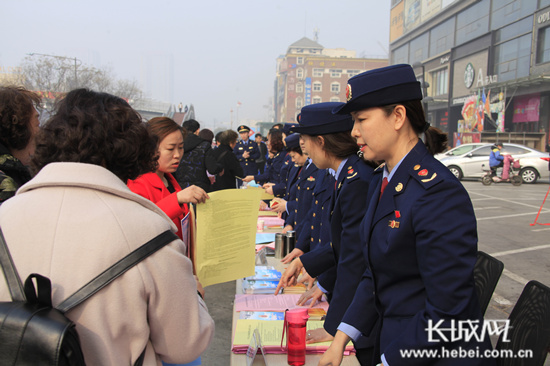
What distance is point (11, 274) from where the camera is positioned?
1.04 meters

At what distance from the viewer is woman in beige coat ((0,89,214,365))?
107 cm

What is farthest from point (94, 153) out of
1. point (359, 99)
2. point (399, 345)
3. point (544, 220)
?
point (544, 220)

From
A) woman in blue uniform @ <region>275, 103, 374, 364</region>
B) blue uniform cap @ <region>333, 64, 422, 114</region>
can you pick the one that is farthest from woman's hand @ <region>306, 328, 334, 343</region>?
blue uniform cap @ <region>333, 64, 422, 114</region>

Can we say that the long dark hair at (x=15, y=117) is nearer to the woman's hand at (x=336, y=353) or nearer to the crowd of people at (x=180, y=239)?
the crowd of people at (x=180, y=239)

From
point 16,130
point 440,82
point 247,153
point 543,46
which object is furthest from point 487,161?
point 440,82

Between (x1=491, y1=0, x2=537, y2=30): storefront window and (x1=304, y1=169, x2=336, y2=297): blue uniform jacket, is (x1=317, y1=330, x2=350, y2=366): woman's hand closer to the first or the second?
(x1=304, y1=169, x2=336, y2=297): blue uniform jacket

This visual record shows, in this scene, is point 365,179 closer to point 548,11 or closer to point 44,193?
point 44,193

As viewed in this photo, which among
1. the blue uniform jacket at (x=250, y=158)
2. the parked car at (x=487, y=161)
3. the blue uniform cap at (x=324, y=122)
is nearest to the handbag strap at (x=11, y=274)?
the blue uniform cap at (x=324, y=122)

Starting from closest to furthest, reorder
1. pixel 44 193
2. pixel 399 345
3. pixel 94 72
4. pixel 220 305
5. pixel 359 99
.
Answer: pixel 44 193
pixel 399 345
pixel 359 99
pixel 220 305
pixel 94 72

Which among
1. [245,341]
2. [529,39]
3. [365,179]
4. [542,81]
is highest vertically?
[529,39]

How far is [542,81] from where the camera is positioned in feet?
81.1

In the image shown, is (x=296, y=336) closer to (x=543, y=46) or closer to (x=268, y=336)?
(x=268, y=336)

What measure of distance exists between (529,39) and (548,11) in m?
2.55

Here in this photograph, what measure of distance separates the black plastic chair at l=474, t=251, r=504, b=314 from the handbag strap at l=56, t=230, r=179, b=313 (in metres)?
1.99
